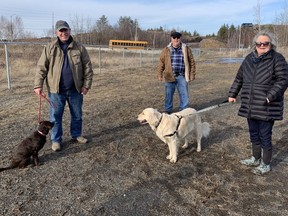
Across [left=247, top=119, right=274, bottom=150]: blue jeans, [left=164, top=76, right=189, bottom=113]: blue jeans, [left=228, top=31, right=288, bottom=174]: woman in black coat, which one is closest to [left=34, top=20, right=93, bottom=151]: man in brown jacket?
[left=164, top=76, right=189, bottom=113]: blue jeans

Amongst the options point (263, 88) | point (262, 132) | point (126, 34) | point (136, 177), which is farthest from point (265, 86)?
point (126, 34)

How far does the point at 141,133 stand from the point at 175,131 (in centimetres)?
150

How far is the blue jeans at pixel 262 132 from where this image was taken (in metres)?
4.20

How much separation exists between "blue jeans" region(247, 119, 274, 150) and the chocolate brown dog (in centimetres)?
311

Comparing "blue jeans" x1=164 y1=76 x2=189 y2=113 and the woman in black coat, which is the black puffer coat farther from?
"blue jeans" x1=164 y1=76 x2=189 y2=113

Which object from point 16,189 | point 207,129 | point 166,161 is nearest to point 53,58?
point 16,189

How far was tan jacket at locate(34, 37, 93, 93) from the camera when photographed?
15.5ft

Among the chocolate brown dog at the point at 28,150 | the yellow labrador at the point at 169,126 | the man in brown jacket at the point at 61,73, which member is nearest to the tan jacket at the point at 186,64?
the yellow labrador at the point at 169,126

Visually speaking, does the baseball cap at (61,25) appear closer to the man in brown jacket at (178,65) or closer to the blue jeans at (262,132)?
A: the man in brown jacket at (178,65)

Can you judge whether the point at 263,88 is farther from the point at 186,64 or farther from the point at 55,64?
the point at 55,64

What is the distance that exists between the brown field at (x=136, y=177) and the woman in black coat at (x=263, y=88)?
1.88 feet

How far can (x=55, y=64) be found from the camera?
478 cm

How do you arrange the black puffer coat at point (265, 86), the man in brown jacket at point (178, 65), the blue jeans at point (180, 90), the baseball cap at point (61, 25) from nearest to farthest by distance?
1. the black puffer coat at point (265, 86)
2. the baseball cap at point (61, 25)
3. the man in brown jacket at point (178, 65)
4. the blue jeans at point (180, 90)

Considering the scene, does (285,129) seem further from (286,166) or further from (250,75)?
(250,75)
